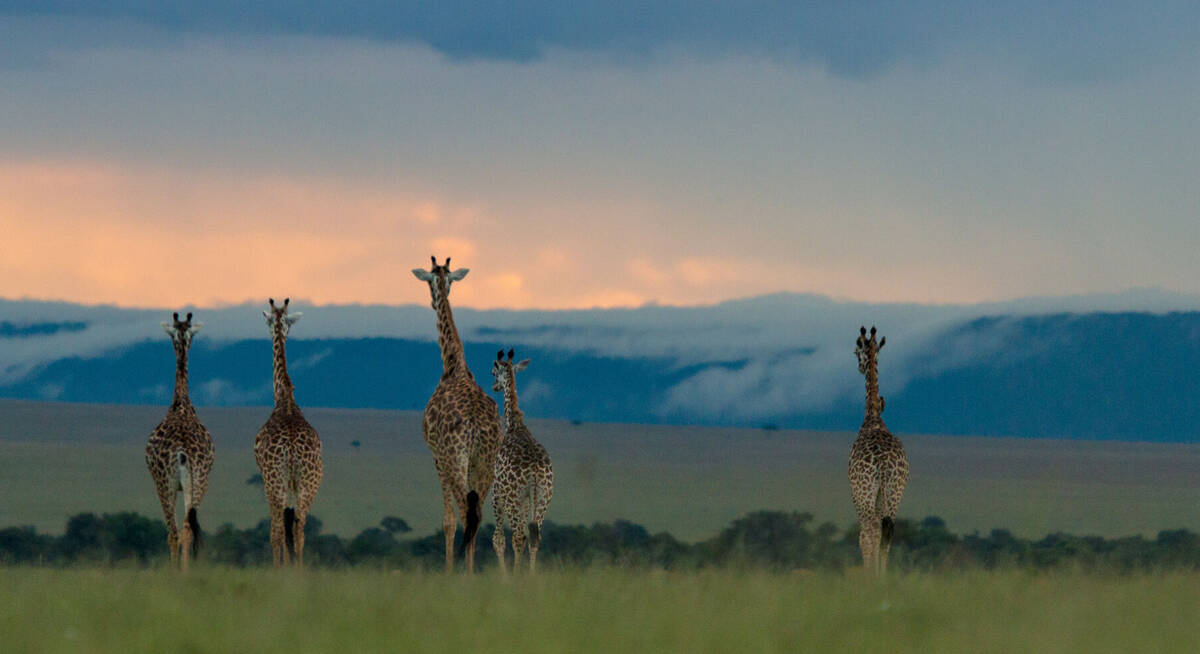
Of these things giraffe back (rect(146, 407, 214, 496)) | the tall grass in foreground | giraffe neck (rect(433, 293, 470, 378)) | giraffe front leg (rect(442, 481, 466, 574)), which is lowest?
the tall grass in foreground

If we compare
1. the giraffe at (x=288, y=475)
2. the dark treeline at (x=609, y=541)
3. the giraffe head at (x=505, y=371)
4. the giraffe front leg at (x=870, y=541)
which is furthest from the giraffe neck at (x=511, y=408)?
the dark treeline at (x=609, y=541)

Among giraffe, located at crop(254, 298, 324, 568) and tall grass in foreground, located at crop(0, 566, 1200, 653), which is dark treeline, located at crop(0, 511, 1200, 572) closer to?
giraffe, located at crop(254, 298, 324, 568)

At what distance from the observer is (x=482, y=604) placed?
15.0 m

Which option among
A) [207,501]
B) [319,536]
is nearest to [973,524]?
[207,501]

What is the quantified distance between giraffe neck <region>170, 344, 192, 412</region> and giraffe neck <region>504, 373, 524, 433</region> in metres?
4.44

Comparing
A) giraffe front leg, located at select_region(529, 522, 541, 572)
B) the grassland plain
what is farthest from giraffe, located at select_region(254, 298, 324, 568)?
the grassland plain

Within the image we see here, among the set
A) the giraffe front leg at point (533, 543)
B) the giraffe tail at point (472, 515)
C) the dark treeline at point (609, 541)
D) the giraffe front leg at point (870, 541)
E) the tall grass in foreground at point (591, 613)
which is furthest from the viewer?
the dark treeline at point (609, 541)

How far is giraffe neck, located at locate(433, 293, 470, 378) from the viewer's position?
2120cm

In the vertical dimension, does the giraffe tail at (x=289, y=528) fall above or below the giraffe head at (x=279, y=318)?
below

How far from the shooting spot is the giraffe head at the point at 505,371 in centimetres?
2083

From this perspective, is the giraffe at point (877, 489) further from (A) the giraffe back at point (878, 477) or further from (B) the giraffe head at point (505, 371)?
(B) the giraffe head at point (505, 371)

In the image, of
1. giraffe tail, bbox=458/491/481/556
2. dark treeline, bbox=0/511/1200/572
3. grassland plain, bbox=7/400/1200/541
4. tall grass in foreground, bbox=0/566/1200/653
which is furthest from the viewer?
A: grassland plain, bbox=7/400/1200/541

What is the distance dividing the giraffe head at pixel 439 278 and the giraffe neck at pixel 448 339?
0.14 feet

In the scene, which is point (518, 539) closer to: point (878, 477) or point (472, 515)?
point (472, 515)
